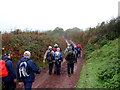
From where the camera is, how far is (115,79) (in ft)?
26.3

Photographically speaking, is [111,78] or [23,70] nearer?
[23,70]

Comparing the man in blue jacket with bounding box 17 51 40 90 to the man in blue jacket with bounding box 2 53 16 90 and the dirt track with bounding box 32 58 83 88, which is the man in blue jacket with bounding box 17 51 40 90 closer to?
the man in blue jacket with bounding box 2 53 16 90

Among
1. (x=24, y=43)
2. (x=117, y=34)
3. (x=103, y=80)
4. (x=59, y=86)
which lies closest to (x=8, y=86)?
(x=59, y=86)

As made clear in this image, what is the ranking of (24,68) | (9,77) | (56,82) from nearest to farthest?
(24,68) → (9,77) → (56,82)

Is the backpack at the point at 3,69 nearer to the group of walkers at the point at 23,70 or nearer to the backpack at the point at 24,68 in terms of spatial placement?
the group of walkers at the point at 23,70

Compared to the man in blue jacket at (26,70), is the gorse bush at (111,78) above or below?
below

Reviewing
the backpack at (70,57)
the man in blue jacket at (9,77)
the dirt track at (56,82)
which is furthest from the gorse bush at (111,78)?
the man in blue jacket at (9,77)

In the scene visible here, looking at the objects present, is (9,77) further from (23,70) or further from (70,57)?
(70,57)

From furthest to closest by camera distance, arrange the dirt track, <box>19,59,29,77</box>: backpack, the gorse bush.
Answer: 1. the dirt track
2. the gorse bush
3. <box>19,59,29,77</box>: backpack

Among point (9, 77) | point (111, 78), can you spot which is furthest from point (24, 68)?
point (111, 78)

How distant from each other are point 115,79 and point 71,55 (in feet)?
11.8

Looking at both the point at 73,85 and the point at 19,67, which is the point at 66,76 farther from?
the point at 19,67

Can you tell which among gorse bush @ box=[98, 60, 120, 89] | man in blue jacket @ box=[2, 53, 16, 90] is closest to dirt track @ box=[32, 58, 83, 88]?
gorse bush @ box=[98, 60, 120, 89]

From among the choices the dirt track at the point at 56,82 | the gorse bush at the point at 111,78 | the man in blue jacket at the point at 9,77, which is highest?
the man in blue jacket at the point at 9,77
